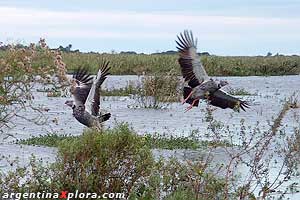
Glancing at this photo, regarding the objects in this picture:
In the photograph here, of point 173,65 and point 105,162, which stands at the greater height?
point 173,65

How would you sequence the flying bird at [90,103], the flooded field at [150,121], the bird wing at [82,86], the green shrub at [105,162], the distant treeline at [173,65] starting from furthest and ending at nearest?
the distant treeline at [173,65] < the flooded field at [150,121] < the bird wing at [82,86] < the flying bird at [90,103] < the green shrub at [105,162]

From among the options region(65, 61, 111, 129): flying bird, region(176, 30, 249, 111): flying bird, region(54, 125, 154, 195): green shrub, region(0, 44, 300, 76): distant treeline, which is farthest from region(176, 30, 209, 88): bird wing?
region(0, 44, 300, 76): distant treeline

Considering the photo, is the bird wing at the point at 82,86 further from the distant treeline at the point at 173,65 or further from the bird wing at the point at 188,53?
the distant treeline at the point at 173,65

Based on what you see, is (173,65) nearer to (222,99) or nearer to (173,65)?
(173,65)

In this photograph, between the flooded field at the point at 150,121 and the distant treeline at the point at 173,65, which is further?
the distant treeline at the point at 173,65

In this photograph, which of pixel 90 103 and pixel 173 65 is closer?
pixel 90 103

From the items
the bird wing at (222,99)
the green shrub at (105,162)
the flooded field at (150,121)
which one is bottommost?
the flooded field at (150,121)

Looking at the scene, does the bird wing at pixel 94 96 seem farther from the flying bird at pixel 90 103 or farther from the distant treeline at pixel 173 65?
the distant treeline at pixel 173 65

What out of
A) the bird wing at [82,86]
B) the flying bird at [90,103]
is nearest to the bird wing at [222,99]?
the flying bird at [90,103]

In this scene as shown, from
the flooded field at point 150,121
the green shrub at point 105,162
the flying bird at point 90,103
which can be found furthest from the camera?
the flooded field at point 150,121

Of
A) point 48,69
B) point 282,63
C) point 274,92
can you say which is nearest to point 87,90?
point 48,69

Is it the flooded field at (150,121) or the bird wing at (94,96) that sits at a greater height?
the bird wing at (94,96)

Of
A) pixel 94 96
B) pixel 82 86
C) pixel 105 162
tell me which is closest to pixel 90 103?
pixel 94 96

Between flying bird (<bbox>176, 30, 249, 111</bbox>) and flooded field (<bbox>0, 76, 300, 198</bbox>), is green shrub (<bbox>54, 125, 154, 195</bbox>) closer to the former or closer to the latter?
flooded field (<bbox>0, 76, 300, 198</bbox>)
